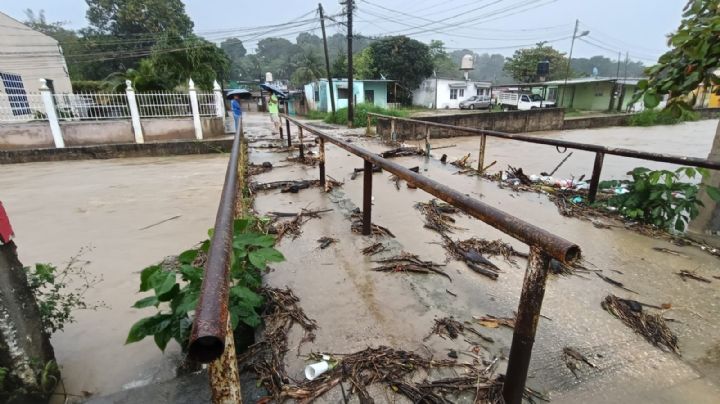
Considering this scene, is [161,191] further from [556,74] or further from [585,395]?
[556,74]

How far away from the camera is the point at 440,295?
206cm

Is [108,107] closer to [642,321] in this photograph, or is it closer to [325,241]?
[325,241]

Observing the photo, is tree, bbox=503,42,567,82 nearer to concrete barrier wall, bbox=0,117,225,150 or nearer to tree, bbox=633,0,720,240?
concrete barrier wall, bbox=0,117,225,150

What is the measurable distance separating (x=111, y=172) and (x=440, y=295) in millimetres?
8864

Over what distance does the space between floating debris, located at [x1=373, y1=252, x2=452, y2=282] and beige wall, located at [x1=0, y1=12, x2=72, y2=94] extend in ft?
59.3

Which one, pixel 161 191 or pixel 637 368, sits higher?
pixel 637 368

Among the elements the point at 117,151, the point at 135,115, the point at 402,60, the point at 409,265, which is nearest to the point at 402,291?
the point at 409,265

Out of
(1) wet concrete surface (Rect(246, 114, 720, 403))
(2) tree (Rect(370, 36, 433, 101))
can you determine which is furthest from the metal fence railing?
(2) tree (Rect(370, 36, 433, 101))

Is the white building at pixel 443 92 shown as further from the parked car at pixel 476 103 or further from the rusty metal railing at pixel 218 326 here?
the rusty metal railing at pixel 218 326

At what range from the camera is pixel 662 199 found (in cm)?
329

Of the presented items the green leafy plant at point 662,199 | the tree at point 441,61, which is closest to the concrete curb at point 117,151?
the green leafy plant at point 662,199

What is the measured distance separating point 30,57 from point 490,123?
22198 mm

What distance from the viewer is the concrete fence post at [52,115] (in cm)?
957

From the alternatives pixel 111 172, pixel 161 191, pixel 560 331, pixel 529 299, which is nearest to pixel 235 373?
pixel 529 299
